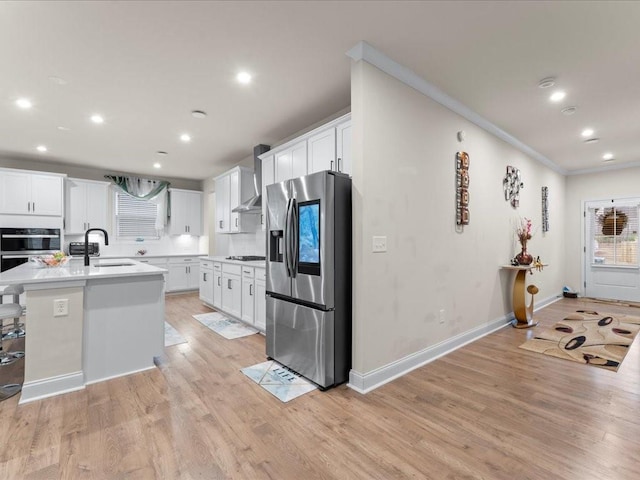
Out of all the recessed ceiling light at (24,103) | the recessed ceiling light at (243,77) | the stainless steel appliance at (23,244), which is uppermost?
the recessed ceiling light at (243,77)

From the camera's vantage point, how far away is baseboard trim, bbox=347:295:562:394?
2.61 m

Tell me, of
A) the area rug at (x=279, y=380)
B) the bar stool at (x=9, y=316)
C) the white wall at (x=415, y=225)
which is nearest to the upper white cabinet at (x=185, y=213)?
the bar stool at (x=9, y=316)

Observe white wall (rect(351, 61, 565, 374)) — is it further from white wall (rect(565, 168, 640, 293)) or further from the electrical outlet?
white wall (rect(565, 168, 640, 293))

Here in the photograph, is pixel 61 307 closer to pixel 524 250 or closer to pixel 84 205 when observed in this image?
pixel 84 205

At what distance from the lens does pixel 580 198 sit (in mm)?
6695

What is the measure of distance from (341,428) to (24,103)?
474cm

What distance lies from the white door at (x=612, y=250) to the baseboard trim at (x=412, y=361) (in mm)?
3856

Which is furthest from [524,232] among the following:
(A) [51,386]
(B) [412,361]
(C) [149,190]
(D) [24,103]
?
(C) [149,190]

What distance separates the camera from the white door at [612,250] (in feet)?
19.9

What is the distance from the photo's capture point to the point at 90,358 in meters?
2.72

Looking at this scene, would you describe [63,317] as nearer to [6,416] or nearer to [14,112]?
[6,416]

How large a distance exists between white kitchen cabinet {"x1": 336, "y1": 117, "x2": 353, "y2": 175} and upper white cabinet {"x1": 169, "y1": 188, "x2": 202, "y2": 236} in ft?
18.8

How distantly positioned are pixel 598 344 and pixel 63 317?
555 cm

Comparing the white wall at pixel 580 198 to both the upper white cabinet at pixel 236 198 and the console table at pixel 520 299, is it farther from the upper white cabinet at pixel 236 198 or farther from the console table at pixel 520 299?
the upper white cabinet at pixel 236 198
